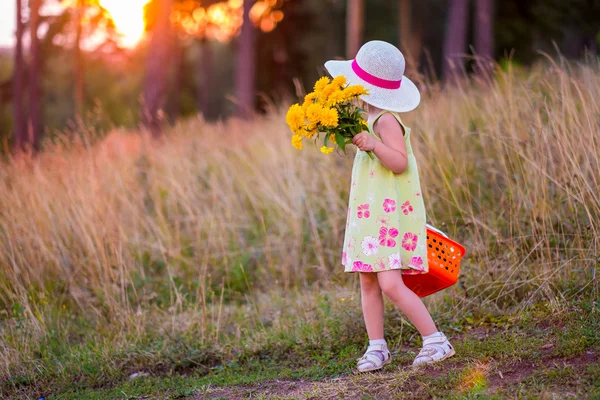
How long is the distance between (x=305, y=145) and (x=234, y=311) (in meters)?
2.48

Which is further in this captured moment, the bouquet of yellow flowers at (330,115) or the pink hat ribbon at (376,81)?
the pink hat ribbon at (376,81)

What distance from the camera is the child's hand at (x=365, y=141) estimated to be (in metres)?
3.05

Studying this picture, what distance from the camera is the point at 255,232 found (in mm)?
5820

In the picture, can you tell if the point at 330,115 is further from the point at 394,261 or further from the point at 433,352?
the point at 433,352

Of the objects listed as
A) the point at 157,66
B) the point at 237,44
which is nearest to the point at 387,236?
the point at 157,66

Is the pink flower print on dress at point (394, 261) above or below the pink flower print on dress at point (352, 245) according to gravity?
below

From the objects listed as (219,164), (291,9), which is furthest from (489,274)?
(291,9)

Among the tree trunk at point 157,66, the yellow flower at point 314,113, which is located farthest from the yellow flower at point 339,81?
→ the tree trunk at point 157,66

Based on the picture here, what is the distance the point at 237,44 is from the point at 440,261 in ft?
73.9

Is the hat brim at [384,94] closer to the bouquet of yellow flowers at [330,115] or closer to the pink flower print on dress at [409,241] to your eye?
the bouquet of yellow flowers at [330,115]

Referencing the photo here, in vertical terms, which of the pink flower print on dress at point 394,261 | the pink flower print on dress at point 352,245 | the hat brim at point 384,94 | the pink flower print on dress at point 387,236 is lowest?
the pink flower print on dress at point 394,261

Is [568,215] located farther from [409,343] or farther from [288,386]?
[288,386]

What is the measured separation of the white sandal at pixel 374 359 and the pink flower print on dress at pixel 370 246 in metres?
0.54

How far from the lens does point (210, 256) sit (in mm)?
5602
